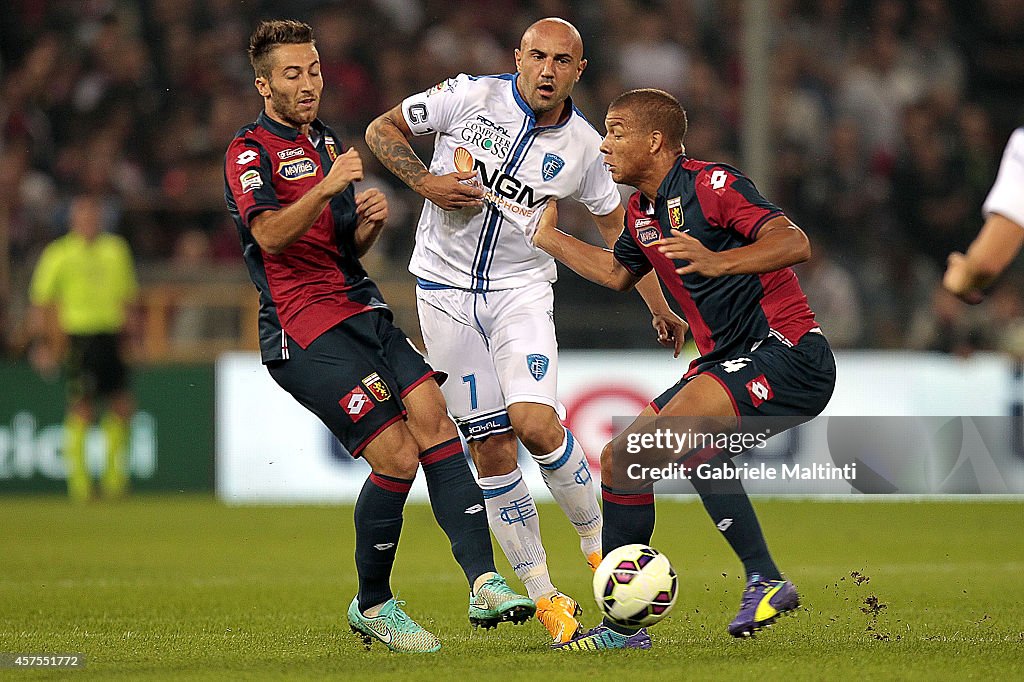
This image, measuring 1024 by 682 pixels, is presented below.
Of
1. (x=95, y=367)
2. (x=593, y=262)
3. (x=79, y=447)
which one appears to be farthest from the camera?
(x=95, y=367)

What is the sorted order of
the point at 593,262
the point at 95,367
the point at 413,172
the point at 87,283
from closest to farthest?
the point at 593,262
the point at 413,172
the point at 95,367
the point at 87,283

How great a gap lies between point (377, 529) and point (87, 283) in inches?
300

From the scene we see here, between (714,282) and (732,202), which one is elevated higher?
(732,202)

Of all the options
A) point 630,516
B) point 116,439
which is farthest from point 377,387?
point 116,439

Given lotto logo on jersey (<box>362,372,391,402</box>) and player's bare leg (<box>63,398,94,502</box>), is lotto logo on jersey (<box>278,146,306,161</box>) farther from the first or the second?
player's bare leg (<box>63,398,94,502</box>)

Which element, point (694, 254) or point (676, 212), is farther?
point (676, 212)

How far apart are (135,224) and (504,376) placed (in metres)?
8.09

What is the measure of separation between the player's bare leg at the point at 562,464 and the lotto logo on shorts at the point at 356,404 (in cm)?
70

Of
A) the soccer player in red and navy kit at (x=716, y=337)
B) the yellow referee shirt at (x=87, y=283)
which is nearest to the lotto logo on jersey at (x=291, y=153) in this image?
the soccer player in red and navy kit at (x=716, y=337)

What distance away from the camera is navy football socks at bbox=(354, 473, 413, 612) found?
527 cm

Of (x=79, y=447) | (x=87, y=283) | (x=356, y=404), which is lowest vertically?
(x=79, y=447)

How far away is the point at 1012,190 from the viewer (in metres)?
4.02

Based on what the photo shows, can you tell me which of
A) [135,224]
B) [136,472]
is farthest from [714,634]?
[135,224]

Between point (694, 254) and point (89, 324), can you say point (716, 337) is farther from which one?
point (89, 324)
